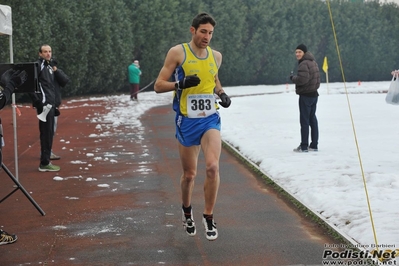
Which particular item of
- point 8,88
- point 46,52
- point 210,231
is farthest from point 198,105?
point 46,52

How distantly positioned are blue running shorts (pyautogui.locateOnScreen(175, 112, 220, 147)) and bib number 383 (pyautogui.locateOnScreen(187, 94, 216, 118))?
54mm

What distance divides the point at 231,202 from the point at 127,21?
30644mm

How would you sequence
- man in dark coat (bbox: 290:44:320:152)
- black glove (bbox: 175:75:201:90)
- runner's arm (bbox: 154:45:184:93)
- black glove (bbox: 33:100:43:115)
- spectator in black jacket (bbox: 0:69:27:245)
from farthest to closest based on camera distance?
man in dark coat (bbox: 290:44:320:152)
black glove (bbox: 33:100:43:115)
runner's arm (bbox: 154:45:184:93)
spectator in black jacket (bbox: 0:69:27:245)
black glove (bbox: 175:75:201:90)

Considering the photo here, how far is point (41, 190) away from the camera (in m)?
9.53

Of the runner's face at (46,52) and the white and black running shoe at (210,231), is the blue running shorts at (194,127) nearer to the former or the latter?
the white and black running shoe at (210,231)

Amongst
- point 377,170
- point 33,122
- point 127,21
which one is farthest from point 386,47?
point 377,170

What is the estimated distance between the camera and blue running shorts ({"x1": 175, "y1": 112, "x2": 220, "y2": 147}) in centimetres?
642

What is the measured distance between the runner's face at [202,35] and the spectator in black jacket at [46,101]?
479cm

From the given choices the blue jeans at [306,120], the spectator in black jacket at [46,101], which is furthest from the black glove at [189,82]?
the blue jeans at [306,120]

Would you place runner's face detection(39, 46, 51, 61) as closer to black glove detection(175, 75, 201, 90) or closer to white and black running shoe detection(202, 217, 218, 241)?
black glove detection(175, 75, 201, 90)

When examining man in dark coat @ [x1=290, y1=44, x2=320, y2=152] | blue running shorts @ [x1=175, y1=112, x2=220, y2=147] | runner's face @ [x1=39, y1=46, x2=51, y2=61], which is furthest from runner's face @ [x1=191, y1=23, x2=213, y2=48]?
man in dark coat @ [x1=290, y1=44, x2=320, y2=152]

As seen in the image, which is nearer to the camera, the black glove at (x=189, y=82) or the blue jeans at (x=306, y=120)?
the black glove at (x=189, y=82)

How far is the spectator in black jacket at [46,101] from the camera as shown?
10.7 meters

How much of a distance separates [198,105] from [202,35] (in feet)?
2.16
